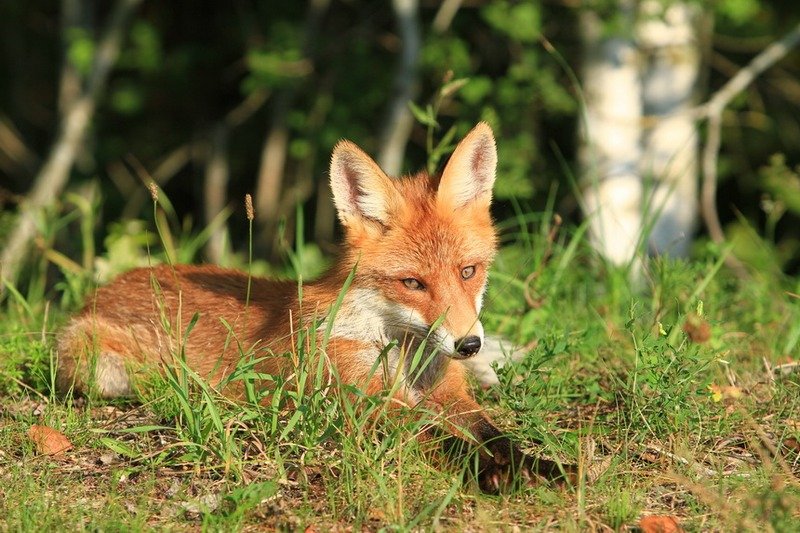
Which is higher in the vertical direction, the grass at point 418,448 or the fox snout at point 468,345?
the fox snout at point 468,345

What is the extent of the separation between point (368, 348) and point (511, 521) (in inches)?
44.6

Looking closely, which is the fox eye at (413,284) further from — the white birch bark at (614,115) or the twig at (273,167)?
the twig at (273,167)

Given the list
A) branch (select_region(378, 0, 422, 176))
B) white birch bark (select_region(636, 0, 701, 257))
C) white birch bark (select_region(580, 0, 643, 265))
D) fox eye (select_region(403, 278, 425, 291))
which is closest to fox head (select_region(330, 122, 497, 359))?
fox eye (select_region(403, 278, 425, 291))

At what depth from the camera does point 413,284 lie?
13.6 ft

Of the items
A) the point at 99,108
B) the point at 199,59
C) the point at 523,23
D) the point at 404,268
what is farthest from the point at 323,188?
the point at 404,268

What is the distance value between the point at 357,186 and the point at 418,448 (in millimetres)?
1273

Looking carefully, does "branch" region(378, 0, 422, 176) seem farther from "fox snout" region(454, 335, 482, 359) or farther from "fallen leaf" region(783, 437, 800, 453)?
"fallen leaf" region(783, 437, 800, 453)

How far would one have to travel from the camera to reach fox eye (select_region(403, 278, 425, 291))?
4133 millimetres

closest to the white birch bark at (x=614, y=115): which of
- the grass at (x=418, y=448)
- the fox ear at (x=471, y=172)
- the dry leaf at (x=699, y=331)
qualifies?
the grass at (x=418, y=448)

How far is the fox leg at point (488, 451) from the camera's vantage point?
3.49 m

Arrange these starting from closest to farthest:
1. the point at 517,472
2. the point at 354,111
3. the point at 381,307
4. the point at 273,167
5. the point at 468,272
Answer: the point at 517,472 < the point at 381,307 < the point at 468,272 < the point at 354,111 < the point at 273,167

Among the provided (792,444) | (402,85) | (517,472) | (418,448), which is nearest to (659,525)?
(517,472)

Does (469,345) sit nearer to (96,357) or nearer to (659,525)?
(659,525)

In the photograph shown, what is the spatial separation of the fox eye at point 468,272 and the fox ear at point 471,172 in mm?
307
